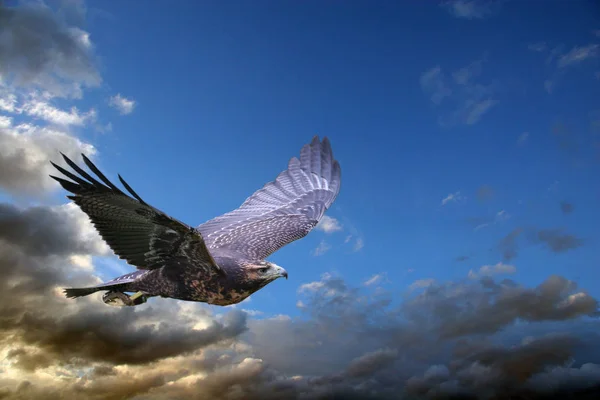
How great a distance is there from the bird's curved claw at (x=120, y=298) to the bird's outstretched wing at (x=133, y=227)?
63cm

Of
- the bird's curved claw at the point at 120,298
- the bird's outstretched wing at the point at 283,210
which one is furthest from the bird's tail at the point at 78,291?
the bird's outstretched wing at the point at 283,210

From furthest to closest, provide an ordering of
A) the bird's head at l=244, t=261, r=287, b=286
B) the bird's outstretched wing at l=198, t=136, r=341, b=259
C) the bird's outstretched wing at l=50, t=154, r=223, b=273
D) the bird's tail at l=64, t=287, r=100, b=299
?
the bird's outstretched wing at l=198, t=136, r=341, b=259, the bird's tail at l=64, t=287, r=100, b=299, the bird's head at l=244, t=261, r=287, b=286, the bird's outstretched wing at l=50, t=154, r=223, b=273

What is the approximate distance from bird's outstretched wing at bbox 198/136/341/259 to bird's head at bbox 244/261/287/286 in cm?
88

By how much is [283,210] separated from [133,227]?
16.0 feet

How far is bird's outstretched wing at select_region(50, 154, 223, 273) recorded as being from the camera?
19.0 feet

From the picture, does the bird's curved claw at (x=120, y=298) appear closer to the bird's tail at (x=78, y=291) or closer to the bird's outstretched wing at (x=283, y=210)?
the bird's tail at (x=78, y=291)

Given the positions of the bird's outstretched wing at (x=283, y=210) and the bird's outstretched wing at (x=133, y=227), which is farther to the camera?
the bird's outstretched wing at (x=283, y=210)

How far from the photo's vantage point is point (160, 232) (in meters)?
6.29

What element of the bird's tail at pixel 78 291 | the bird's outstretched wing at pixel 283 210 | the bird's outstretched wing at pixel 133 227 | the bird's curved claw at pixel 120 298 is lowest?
the bird's curved claw at pixel 120 298

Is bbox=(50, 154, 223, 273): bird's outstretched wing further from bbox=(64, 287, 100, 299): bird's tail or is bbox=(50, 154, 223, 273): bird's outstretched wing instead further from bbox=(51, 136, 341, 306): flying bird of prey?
bbox=(64, 287, 100, 299): bird's tail

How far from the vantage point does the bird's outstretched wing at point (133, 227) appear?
228 inches

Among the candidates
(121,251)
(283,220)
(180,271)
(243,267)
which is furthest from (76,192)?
(283,220)

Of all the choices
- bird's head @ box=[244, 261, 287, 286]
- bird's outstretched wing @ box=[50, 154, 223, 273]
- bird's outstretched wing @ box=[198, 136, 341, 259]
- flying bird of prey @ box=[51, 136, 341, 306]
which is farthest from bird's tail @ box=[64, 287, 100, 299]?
bird's head @ box=[244, 261, 287, 286]

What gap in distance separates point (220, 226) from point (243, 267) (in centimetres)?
291
